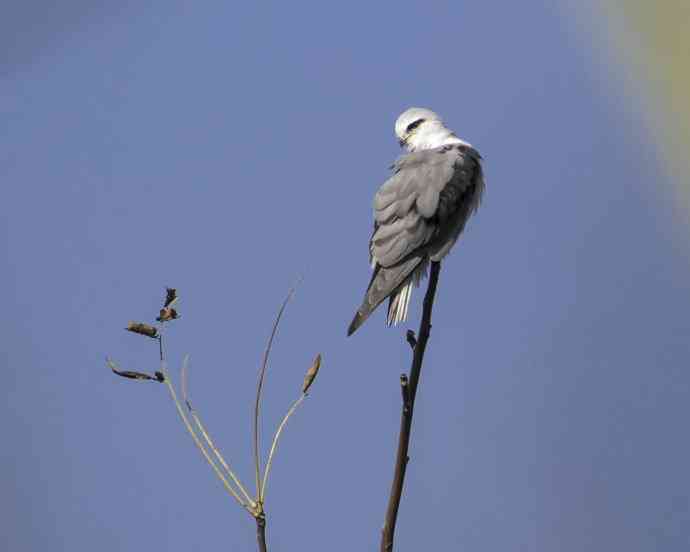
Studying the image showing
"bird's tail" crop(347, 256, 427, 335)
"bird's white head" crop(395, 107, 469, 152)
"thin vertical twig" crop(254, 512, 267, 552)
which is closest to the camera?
"thin vertical twig" crop(254, 512, 267, 552)

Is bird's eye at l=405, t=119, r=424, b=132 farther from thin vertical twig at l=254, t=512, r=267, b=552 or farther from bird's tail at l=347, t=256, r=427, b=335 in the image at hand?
thin vertical twig at l=254, t=512, r=267, b=552

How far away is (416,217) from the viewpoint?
3.62ft

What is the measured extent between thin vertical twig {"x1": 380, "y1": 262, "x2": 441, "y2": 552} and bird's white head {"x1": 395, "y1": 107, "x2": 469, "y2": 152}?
24.5 inches

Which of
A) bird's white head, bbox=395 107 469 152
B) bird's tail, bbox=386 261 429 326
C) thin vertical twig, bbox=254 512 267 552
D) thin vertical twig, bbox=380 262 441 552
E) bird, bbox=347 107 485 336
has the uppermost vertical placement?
bird's white head, bbox=395 107 469 152

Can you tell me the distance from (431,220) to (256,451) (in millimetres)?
531

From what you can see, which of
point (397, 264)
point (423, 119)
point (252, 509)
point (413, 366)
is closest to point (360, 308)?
point (397, 264)

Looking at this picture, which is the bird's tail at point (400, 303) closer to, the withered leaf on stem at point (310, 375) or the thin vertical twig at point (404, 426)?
the thin vertical twig at point (404, 426)

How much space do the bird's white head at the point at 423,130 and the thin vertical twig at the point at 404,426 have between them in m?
0.62

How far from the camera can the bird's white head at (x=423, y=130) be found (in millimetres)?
1351

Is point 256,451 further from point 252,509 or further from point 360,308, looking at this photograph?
point 360,308

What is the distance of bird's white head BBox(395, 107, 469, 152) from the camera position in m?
1.35

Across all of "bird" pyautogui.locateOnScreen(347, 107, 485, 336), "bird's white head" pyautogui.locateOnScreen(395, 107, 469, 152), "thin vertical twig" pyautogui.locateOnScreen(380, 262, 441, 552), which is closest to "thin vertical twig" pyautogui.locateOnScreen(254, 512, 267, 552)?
"thin vertical twig" pyautogui.locateOnScreen(380, 262, 441, 552)

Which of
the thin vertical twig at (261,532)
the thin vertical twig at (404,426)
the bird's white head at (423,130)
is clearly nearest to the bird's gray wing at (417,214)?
the bird's white head at (423,130)

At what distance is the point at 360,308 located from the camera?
0.96 m
